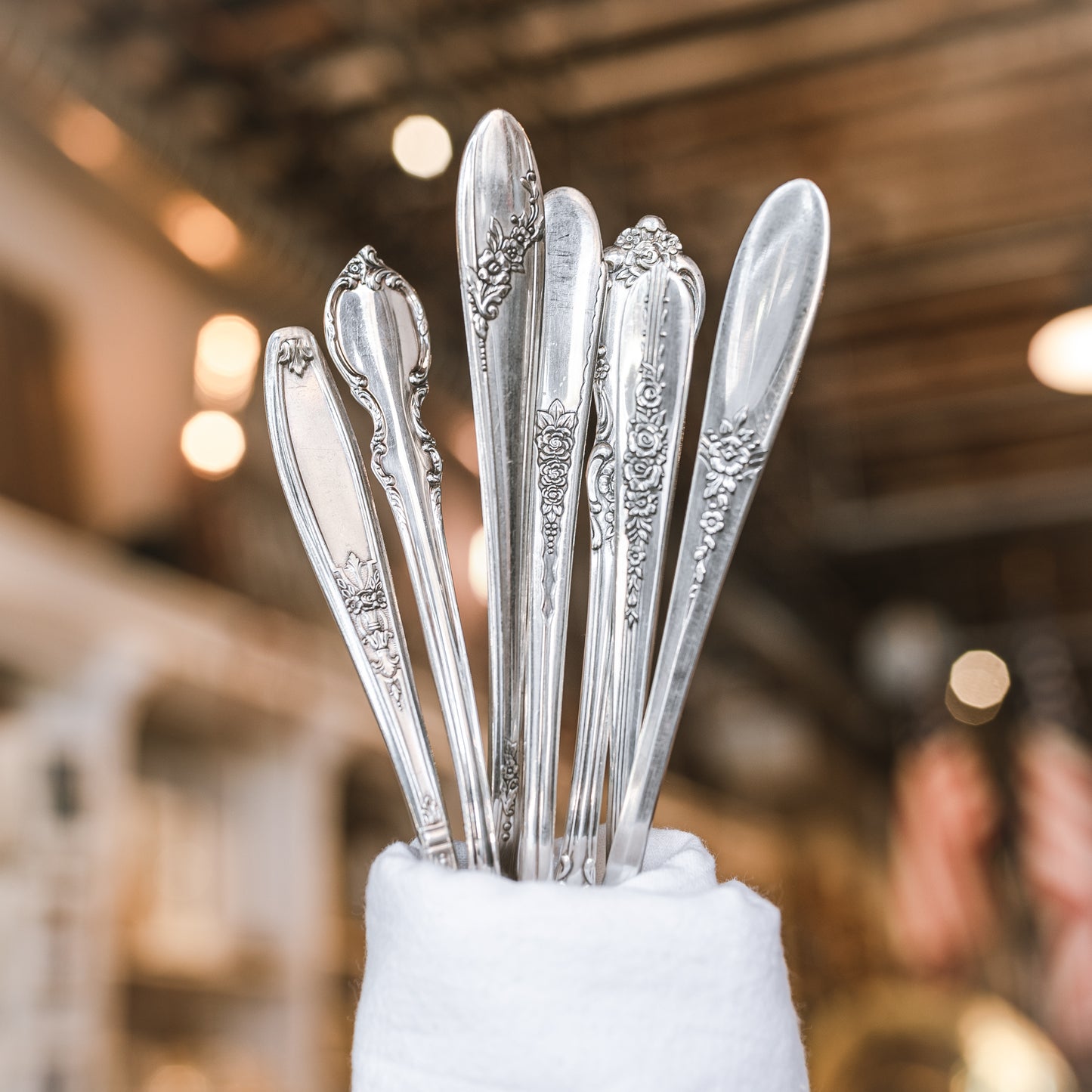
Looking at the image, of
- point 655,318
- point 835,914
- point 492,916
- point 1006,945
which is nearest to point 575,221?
point 655,318

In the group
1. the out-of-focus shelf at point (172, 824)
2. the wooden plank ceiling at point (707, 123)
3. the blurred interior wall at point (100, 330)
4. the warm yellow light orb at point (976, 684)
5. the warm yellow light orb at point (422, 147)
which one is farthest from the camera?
the warm yellow light orb at point (976, 684)

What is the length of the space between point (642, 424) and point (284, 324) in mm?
1827

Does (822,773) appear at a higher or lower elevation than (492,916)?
higher

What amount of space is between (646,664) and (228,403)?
172cm

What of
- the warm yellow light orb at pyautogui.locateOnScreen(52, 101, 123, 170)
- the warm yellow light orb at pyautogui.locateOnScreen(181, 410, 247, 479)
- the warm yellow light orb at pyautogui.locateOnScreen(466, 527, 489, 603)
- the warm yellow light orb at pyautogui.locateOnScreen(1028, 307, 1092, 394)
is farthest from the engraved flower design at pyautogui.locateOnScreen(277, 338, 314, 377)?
the warm yellow light orb at pyautogui.locateOnScreen(1028, 307, 1092, 394)

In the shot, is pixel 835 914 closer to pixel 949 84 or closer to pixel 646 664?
pixel 949 84

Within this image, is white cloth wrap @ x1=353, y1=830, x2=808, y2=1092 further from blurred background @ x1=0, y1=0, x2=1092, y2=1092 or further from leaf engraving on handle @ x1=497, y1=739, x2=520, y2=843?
blurred background @ x1=0, y1=0, x2=1092, y2=1092

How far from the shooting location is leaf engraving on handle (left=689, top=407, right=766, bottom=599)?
0.30 m

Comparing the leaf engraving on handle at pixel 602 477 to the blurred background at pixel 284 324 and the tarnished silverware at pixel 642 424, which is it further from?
the blurred background at pixel 284 324

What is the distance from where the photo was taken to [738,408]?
30 centimetres

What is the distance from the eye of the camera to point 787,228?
293 mm

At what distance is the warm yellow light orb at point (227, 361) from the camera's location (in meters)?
1.96

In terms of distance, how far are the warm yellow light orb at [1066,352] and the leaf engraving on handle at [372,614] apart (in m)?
1.97

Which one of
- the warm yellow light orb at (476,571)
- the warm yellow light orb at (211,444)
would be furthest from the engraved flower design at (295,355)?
the warm yellow light orb at (211,444)
